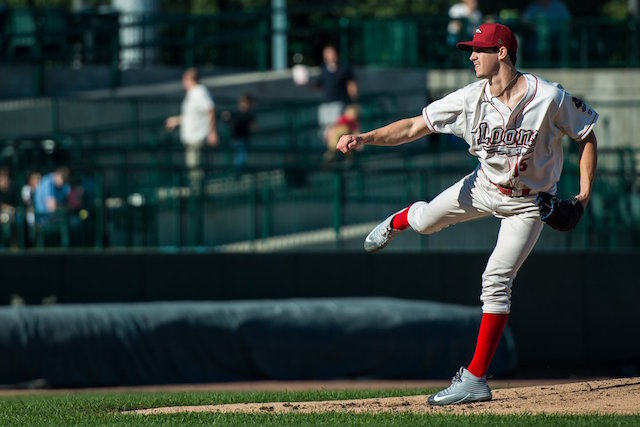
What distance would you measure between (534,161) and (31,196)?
8.44m

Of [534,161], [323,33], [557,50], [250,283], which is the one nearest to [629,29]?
[557,50]

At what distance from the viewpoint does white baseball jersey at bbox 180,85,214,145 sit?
58.1 feet

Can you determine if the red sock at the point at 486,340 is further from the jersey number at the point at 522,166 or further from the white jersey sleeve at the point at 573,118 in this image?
the white jersey sleeve at the point at 573,118

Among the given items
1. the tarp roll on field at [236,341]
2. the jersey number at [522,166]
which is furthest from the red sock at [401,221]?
the tarp roll on field at [236,341]

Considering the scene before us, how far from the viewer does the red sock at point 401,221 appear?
8547 mm

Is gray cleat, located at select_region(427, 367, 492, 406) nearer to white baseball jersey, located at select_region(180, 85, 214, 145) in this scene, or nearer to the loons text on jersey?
the loons text on jersey

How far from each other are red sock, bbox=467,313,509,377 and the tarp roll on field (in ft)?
20.5

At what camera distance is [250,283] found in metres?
15.3

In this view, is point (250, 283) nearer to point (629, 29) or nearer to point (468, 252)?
point (468, 252)

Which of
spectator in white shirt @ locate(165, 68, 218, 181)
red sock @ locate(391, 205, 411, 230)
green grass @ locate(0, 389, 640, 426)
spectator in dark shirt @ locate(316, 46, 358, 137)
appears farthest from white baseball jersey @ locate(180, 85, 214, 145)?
green grass @ locate(0, 389, 640, 426)

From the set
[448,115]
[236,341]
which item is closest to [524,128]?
[448,115]

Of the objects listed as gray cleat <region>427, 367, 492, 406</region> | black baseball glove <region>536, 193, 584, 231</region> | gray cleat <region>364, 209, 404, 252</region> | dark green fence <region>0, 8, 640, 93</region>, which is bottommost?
gray cleat <region>427, 367, 492, 406</region>

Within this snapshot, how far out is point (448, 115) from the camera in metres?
7.66

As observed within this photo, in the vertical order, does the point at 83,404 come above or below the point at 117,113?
below
